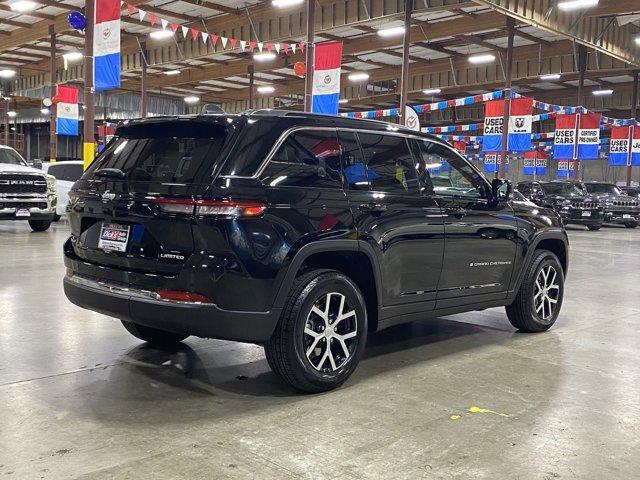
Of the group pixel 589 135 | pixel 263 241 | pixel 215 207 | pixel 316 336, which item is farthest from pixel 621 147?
pixel 215 207

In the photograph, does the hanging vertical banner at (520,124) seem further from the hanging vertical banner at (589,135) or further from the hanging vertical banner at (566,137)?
the hanging vertical banner at (589,135)

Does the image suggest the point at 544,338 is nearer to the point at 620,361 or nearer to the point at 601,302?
the point at 620,361

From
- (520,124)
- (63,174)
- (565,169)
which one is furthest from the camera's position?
(565,169)

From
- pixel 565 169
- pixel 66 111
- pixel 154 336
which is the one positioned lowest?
pixel 154 336

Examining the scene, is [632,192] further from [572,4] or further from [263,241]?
[263,241]

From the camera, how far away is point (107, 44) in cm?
1484

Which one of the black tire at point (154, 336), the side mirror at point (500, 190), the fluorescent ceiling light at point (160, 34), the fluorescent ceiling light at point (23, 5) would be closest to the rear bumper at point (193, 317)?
the black tire at point (154, 336)

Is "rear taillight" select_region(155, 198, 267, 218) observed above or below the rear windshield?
below

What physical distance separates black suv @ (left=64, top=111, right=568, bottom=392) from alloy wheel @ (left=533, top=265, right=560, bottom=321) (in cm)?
134

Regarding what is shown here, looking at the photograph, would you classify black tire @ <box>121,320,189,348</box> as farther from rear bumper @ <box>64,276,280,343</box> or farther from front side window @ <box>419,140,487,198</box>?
front side window @ <box>419,140,487,198</box>

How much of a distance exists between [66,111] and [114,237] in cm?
1917

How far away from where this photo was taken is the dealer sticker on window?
4109 mm

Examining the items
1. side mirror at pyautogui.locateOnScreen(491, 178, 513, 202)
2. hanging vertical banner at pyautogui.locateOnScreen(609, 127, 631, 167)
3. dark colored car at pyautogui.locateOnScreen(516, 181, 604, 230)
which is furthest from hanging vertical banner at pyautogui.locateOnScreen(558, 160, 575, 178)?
side mirror at pyautogui.locateOnScreen(491, 178, 513, 202)

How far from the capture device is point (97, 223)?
4.32 meters
